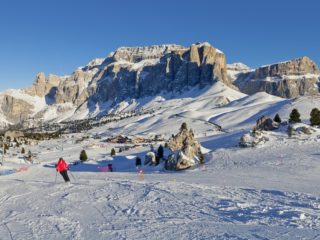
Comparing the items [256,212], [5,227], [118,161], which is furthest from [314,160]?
[118,161]

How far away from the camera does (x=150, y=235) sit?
12.0 m

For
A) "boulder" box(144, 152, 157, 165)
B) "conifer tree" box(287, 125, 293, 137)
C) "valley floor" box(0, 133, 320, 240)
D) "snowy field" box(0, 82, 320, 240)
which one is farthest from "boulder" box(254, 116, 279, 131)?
"valley floor" box(0, 133, 320, 240)

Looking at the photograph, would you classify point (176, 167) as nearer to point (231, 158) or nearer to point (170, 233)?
point (231, 158)

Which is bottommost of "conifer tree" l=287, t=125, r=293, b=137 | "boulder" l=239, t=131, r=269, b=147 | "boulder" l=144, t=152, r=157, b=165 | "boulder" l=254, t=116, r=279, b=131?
"boulder" l=144, t=152, r=157, b=165

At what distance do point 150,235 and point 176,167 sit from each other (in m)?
27.0

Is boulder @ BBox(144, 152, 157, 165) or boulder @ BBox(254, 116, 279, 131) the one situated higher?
boulder @ BBox(254, 116, 279, 131)

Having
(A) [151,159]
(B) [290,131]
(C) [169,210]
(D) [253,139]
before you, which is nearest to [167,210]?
(C) [169,210]

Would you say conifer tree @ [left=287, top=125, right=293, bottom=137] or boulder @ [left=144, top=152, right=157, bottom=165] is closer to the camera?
conifer tree @ [left=287, top=125, right=293, bottom=137]

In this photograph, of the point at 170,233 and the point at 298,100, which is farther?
the point at 298,100

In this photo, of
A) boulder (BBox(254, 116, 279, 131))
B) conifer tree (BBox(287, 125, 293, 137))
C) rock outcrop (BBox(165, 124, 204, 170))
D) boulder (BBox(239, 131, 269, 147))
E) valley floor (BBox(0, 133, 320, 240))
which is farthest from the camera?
boulder (BBox(254, 116, 279, 131))

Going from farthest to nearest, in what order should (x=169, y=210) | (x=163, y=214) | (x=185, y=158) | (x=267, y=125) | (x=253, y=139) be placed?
(x=267, y=125)
(x=253, y=139)
(x=185, y=158)
(x=169, y=210)
(x=163, y=214)

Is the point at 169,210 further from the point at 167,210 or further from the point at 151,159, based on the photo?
the point at 151,159

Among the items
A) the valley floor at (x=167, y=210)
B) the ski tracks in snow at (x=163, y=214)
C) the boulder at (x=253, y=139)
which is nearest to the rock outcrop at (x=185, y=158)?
the boulder at (x=253, y=139)

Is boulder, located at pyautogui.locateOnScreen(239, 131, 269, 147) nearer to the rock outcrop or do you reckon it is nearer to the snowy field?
the rock outcrop
